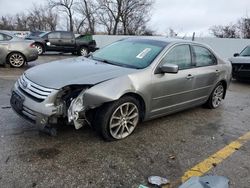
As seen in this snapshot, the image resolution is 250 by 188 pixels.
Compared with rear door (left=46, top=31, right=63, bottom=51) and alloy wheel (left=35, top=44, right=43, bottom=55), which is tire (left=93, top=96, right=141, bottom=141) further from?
rear door (left=46, top=31, right=63, bottom=51)

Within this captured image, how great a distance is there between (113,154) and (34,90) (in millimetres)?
1361

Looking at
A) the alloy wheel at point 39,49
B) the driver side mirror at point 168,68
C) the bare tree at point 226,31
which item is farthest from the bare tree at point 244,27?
the driver side mirror at point 168,68

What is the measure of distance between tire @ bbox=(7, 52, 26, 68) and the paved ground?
6.16 m

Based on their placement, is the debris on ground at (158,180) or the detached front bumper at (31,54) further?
the detached front bumper at (31,54)

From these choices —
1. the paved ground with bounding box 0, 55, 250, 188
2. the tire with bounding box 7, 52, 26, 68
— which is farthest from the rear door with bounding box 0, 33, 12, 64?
the paved ground with bounding box 0, 55, 250, 188

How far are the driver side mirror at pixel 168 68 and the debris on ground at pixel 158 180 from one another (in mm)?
1853

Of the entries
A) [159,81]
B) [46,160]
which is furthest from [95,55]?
[46,160]

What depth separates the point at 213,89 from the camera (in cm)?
649

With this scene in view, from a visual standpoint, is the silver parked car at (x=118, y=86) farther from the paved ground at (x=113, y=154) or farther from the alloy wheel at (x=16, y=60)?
the alloy wheel at (x=16, y=60)

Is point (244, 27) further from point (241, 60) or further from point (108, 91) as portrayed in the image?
point (108, 91)

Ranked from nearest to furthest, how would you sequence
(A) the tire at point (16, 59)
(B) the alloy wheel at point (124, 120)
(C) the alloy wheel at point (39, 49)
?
(B) the alloy wheel at point (124, 120), (A) the tire at point (16, 59), (C) the alloy wheel at point (39, 49)

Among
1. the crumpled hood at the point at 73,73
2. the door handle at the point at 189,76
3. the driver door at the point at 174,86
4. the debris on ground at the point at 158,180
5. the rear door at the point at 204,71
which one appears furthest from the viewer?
the rear door at the point at 204,71

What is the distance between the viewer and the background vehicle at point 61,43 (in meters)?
19.5

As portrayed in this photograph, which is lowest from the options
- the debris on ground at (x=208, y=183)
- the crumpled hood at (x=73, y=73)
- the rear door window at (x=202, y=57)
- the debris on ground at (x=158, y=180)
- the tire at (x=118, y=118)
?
the debris on ground at (x=158, y=180)
